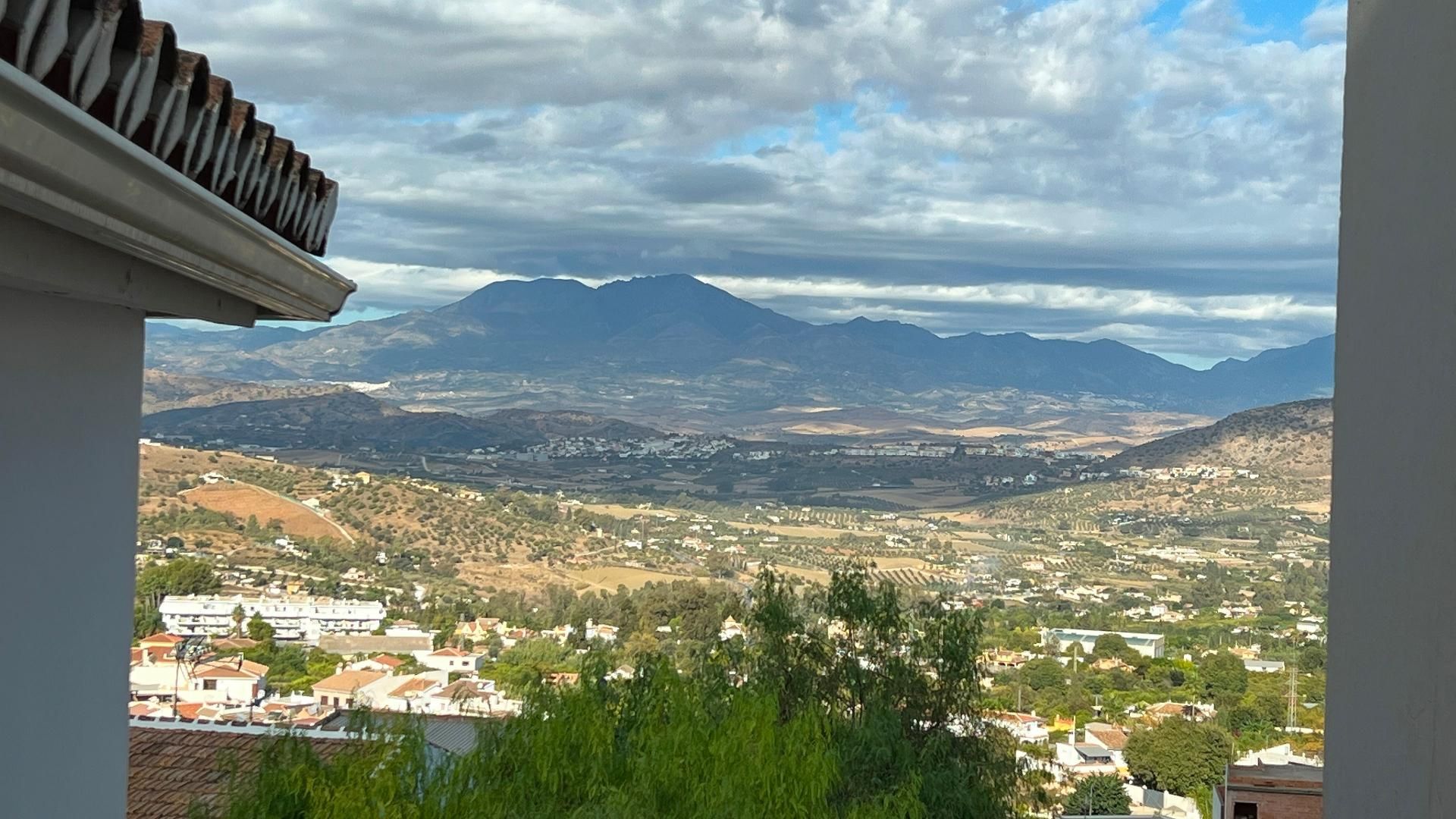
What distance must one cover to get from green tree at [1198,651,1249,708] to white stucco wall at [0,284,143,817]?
27.2 meters

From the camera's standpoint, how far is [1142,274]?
107938 mm

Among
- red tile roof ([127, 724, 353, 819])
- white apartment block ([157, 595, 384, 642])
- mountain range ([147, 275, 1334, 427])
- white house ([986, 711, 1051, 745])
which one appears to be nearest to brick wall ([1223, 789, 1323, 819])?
white house ([986, 711, 1051, 745])

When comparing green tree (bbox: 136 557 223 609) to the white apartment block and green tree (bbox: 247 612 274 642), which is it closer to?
the white apartment block

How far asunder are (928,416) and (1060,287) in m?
59.0

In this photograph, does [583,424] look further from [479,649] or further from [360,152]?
[360,152]

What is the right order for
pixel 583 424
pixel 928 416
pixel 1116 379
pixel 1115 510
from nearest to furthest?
A: pixel 1115 510, pixel 583 424, pixel 928 416, pixel 1116 379

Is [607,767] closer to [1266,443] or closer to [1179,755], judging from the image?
[1179,755]

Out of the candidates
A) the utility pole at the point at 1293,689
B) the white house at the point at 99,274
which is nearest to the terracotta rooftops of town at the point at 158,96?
the white house at the point at 99,274

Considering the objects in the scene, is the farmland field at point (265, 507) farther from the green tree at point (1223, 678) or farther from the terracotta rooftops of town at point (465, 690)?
the green tree at point (1223, 678)

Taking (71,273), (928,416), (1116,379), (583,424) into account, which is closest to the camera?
(71,273)

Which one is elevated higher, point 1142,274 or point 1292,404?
point 1142,274

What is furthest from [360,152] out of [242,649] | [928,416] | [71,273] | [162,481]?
[71,273]

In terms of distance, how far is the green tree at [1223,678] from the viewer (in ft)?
87.8

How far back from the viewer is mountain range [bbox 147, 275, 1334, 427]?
223 feet
